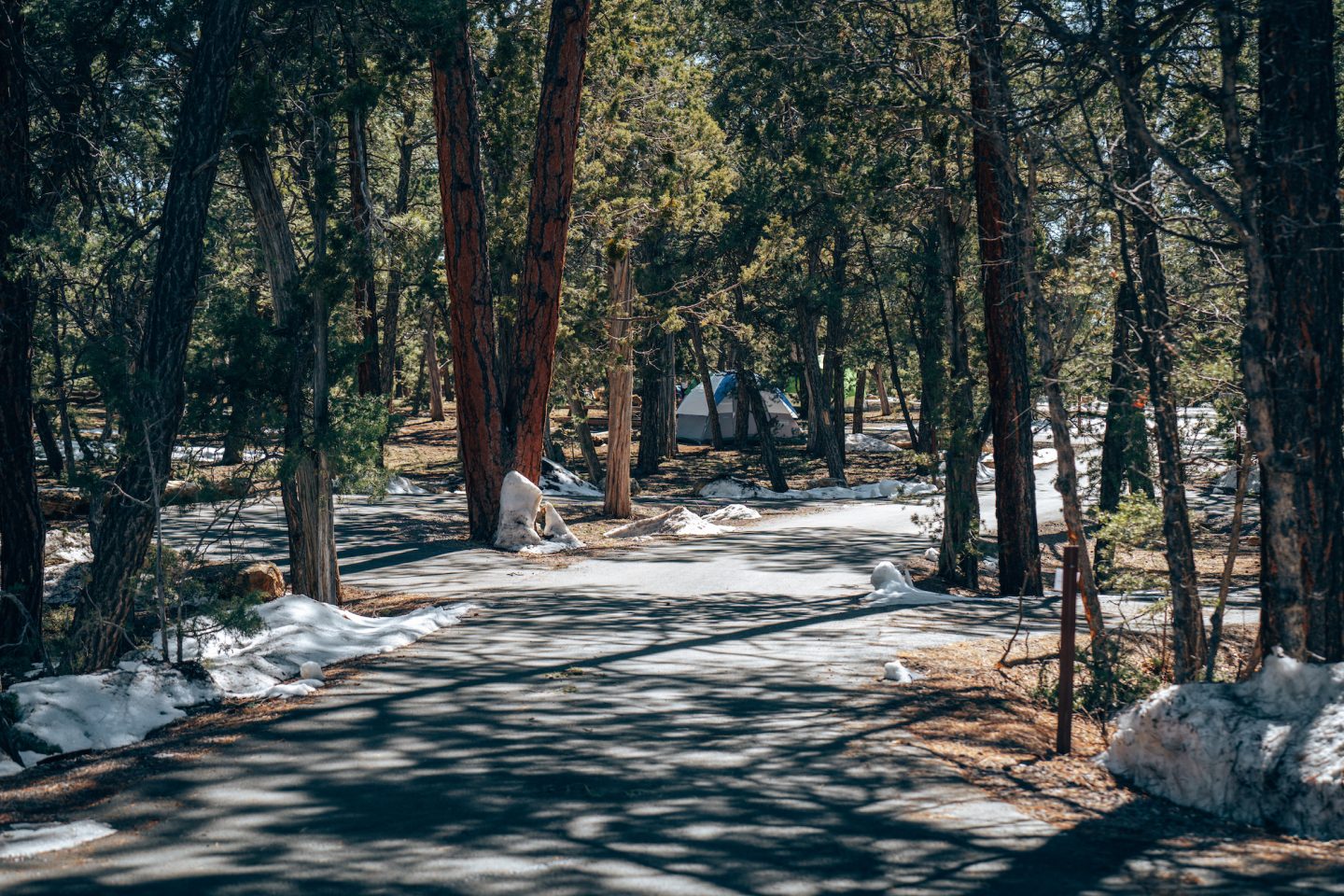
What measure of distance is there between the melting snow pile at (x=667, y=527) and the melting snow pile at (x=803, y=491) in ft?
26.7

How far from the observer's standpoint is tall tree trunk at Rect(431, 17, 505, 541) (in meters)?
17.8

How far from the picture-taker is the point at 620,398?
2428 centimetres

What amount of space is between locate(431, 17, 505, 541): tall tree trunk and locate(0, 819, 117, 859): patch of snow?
1306 cm

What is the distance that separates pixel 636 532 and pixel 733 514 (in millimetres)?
3844

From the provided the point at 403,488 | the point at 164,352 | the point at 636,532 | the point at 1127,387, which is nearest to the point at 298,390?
the point at 164,352

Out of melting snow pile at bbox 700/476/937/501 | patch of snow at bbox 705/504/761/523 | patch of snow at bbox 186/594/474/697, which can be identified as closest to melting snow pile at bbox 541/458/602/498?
melting snow pile at bbox 700/476/937/501

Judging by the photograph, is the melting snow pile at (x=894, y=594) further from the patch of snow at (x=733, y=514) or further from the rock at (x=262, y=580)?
the patch of snow at (x=733, y=514)

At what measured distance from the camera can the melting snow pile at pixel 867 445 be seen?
45812 mm

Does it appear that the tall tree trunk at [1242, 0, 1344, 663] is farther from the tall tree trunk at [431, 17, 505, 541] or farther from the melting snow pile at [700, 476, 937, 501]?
the melting snow pile at [700, 476, 937, 501]

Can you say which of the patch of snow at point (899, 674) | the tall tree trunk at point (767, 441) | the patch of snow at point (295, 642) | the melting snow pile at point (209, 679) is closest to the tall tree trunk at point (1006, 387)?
the patch of snow at point (899, 674)

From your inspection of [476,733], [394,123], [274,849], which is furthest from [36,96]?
[394,123]

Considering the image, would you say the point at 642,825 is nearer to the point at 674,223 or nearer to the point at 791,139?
the point at 674,223

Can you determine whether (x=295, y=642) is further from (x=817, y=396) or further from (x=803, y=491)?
(x=817, y=396)

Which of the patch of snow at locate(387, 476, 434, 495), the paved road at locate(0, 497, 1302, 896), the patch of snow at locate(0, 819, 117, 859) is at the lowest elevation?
the paved road at locate(0, 497, 1302, 896)
